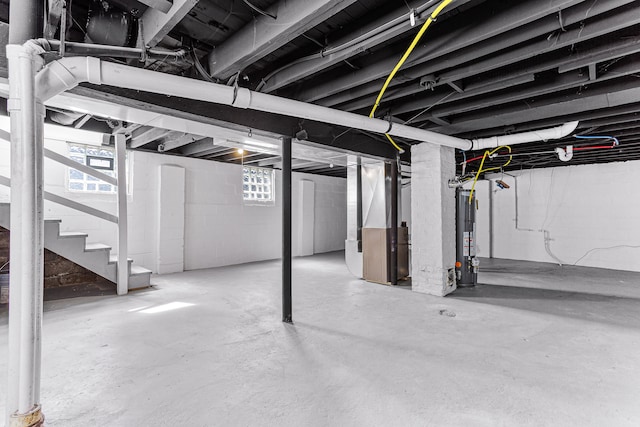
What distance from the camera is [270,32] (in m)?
1.75

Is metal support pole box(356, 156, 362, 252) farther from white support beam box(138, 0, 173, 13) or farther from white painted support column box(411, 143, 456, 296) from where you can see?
white support beam box(138, 0, 173, 13)

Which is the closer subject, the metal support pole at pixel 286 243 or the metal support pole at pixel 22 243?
the metal support pole at pixel 22 243

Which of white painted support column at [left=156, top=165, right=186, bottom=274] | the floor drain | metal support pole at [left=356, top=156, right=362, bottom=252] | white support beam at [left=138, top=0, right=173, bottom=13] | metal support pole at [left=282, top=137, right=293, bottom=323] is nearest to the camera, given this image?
white support beam at [left=138, top=0, right=173, bottom=13]

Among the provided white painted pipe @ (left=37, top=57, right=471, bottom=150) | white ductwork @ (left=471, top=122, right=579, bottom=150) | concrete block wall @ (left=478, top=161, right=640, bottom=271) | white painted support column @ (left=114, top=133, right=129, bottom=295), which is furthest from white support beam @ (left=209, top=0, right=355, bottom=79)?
concrete block wall @ (left=478, top=161, right=640, bottom=271)

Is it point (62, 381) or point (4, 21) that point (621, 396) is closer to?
point (62, 381)

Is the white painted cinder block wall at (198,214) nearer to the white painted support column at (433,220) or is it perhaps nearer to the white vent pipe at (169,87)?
the white vent pipe at (169,87)

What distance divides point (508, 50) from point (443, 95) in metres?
0.75

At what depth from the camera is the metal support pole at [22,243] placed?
1364 mm

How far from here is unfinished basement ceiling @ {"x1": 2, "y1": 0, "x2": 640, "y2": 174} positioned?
166 centimetres

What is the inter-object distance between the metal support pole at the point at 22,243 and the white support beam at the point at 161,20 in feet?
1.86

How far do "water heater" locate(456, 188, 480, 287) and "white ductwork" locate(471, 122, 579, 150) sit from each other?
0.80m

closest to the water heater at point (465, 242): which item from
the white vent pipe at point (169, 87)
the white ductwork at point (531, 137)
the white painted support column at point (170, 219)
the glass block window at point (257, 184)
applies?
the white ductwork at point (531, 137)

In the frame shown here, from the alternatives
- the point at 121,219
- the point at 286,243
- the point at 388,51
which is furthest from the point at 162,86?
the point at 121,219

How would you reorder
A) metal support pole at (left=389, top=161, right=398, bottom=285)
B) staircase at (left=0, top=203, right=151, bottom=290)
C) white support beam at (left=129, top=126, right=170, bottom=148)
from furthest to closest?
metal support pole at (left=389, top=161, right=398, bottom=285)
white support beam at (left=129, top=126, right=170, bottom=148)
staircase at (left=0, top=203, right=151, bottom=290)
